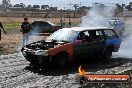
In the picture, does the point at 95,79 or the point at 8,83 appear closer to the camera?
the point at 95,79

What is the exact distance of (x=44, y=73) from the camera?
12.6 metres

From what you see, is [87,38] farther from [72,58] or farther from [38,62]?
[38,62]

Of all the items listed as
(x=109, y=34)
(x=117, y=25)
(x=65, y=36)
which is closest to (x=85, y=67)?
(x=65, y=36)

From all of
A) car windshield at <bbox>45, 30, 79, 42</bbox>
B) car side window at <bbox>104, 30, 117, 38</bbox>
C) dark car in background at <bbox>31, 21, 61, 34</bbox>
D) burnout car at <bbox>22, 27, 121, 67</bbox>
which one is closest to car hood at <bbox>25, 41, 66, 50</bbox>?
burnout car at <bbox>22, 27, 121, 67</bbox>

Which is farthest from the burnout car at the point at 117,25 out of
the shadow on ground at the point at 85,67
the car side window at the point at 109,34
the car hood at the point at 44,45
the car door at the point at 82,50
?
the car hood at the point at 44,45

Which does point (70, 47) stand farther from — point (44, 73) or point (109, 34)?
point (109, 34)

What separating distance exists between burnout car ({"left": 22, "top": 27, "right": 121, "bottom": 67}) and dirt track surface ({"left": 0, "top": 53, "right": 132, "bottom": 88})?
0.38 metres

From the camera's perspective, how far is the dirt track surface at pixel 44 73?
10.9 meters

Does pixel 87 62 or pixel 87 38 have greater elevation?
pixel 87 38

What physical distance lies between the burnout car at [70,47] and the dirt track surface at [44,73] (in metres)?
0.38

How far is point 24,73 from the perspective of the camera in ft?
41.3

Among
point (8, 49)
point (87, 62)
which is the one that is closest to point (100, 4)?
point (8, 49)

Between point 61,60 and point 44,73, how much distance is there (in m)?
0.96

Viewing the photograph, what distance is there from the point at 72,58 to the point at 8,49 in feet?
24.3
